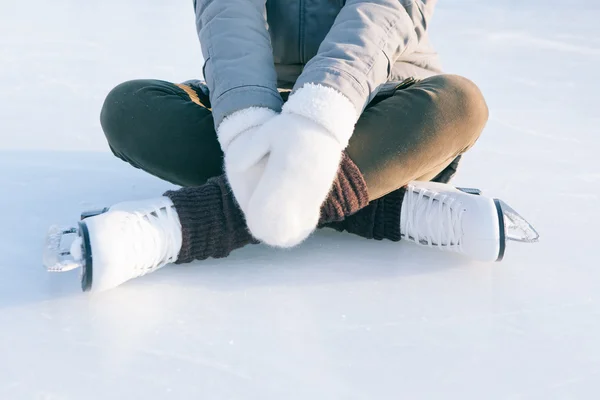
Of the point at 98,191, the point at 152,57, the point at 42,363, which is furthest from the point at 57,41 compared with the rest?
the point at 42,363

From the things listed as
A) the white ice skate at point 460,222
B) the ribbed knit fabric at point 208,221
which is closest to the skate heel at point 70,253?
the ribbed knit fabric at point 208,221

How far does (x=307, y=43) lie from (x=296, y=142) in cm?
31

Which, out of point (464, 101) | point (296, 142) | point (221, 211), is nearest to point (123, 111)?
point (221, 211)

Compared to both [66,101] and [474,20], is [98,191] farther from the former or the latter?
[474,20]

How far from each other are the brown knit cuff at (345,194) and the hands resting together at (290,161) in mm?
46

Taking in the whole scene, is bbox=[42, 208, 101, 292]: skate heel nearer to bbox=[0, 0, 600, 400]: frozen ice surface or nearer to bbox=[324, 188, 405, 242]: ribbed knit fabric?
bbox=[0, 0, 600, 400]: frozen ice surface

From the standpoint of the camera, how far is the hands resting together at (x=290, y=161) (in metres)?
0.79

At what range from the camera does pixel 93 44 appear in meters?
2.17

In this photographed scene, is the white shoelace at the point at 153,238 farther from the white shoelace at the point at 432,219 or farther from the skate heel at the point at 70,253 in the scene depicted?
the white shoelace at the point at 432,219

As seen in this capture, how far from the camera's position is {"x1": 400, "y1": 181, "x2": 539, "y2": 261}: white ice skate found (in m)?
0.91

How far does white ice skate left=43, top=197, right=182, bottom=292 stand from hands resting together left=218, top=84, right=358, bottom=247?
9 centimetres

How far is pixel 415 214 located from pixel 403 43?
213mm

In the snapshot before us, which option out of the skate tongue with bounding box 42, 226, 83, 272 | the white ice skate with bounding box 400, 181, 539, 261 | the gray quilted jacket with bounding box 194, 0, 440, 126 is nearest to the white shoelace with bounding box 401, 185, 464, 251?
the white ice skate with bounding box 400, 181, 539, 261

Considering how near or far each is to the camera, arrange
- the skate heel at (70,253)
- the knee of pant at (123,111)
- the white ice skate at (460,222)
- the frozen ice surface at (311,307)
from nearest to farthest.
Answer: the frozen ice surface at (311,307)
the skate heel at (70,253)
the white ice skate at (460,222)
the knee of pant at (123,111)
